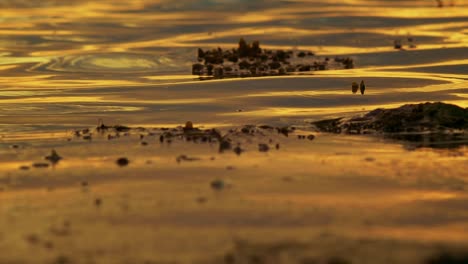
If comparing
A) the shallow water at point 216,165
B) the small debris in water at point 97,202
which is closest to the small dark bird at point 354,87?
the shallow water at point 216,165

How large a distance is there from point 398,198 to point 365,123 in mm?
3420

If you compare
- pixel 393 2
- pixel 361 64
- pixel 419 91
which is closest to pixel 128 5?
pixel 393 2

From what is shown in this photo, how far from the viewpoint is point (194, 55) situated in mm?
18953

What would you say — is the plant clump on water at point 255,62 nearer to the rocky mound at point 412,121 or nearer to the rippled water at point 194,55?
the rippled water at point 194,55

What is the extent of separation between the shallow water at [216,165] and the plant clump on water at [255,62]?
267mm

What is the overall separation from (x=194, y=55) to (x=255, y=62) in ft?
5.27

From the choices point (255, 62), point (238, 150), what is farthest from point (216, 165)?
point (255, 62)

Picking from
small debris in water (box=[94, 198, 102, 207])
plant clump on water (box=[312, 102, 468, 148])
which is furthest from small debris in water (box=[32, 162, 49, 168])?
plant clump on water (box=[312, 102, 468, 148])

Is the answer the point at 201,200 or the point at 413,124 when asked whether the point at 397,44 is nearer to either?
the point at 413,124

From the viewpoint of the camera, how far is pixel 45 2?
91.5 feet

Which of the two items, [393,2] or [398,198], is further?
[393,2]

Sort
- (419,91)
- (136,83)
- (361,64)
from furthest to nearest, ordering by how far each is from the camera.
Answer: (361,64) < (136,83) < (419,91)

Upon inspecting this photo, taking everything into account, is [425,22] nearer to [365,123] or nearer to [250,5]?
[250,5]

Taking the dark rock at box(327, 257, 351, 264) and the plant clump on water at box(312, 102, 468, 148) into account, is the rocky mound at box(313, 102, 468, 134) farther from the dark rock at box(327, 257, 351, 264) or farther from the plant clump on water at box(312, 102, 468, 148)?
the dark rock at box(327, 257, 351, 264)
